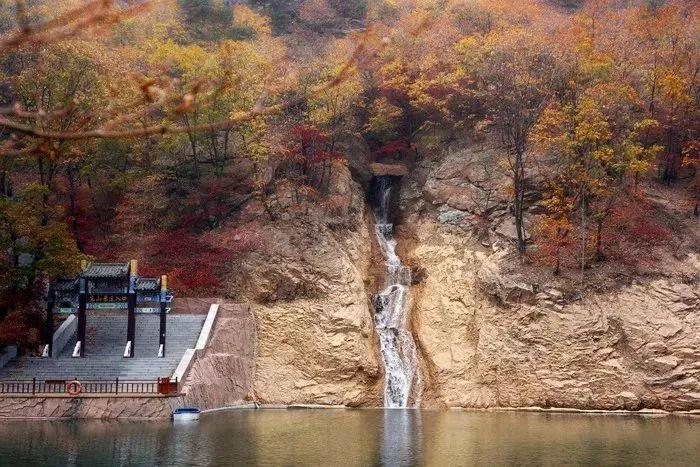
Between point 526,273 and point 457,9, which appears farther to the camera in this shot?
point 457,9

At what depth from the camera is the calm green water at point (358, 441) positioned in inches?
702

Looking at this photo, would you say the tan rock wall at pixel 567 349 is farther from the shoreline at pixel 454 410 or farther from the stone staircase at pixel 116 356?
the stone staircase at pixel 116 356

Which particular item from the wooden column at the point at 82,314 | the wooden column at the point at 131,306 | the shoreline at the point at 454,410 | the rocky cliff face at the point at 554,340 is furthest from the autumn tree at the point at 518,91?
the wooden column at the point at 82,314

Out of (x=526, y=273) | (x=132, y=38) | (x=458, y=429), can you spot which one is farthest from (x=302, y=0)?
(x=458, y=429)

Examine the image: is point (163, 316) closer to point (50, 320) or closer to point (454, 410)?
point (50, 320)

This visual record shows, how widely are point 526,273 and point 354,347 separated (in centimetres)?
864

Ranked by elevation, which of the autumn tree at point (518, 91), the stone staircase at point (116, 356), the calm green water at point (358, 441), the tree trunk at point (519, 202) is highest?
the autumn tree at point (518, 91)

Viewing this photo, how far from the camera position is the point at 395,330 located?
114 feet

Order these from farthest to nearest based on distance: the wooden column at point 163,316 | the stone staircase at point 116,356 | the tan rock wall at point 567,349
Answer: the wooden column at point 163,316
the tan rock wall at point 567,349
the stone staircase at point 116,356

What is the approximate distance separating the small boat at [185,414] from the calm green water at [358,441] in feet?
1.06

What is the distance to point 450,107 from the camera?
1698 inches

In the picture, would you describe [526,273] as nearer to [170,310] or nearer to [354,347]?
[354,347]

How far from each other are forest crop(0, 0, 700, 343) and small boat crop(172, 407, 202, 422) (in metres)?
7.47

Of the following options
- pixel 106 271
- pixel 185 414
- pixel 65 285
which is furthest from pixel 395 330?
pixel 65 285
